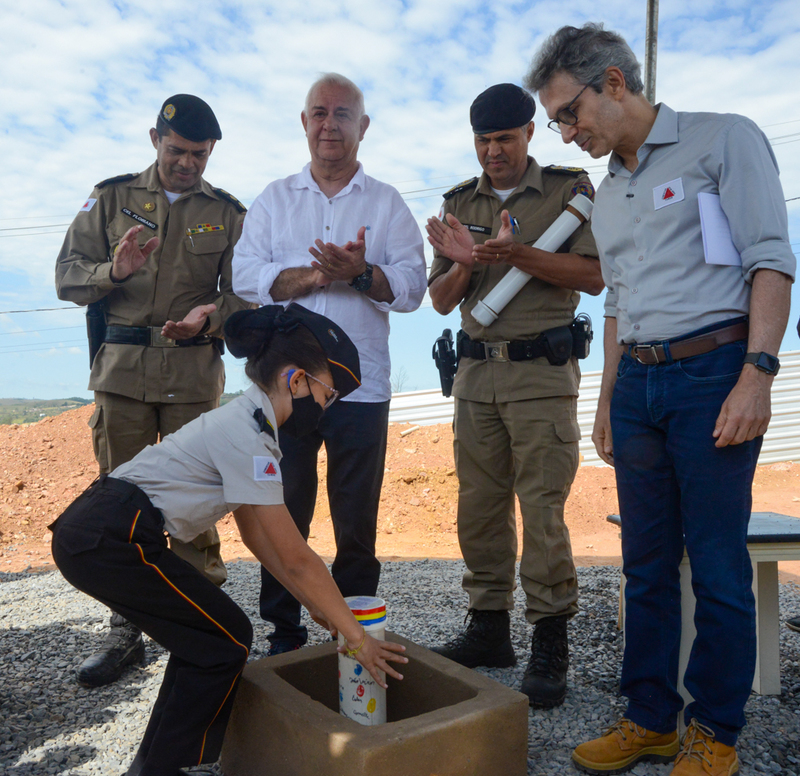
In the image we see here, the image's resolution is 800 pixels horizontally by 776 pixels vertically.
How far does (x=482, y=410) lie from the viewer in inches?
121

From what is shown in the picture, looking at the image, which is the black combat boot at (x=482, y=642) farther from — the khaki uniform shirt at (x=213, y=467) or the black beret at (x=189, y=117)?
the black beret at (x=189, y=117)

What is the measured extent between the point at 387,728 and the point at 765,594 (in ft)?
5.93

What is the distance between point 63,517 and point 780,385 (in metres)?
14.6

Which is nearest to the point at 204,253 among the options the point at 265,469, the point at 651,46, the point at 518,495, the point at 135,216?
the point at 135,216

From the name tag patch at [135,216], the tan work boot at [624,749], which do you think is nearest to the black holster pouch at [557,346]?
the tan work boot at [624,749]

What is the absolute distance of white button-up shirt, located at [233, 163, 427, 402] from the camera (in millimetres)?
3096

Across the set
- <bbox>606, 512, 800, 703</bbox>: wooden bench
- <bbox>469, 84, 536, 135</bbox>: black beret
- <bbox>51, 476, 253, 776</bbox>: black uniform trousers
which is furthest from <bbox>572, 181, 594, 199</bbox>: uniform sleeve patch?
<bbox>51, 476, 253, 776</bbox>: black uniform trousers

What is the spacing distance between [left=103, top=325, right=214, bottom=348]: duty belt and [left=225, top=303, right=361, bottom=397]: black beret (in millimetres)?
1158

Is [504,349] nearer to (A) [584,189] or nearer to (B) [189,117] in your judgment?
(A) [584,189]

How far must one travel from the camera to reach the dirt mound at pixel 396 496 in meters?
8.52

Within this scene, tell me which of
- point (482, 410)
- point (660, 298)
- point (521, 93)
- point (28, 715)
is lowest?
point (28, 715)

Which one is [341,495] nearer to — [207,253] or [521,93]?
[207,253]

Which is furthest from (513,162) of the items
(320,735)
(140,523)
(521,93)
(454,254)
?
(320,735)

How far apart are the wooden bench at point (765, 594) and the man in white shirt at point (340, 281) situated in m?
1.21
